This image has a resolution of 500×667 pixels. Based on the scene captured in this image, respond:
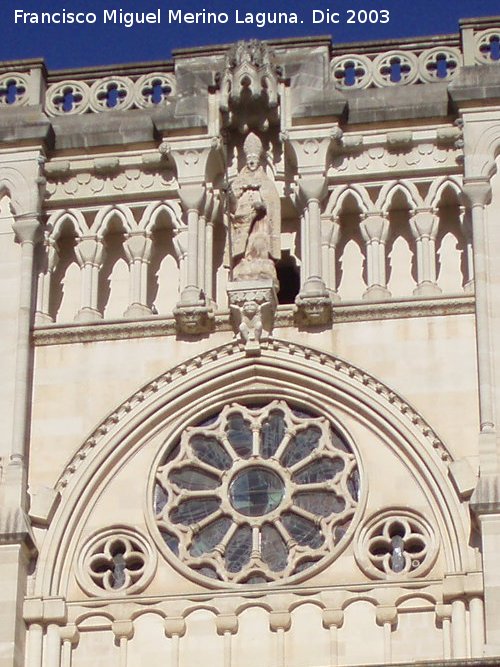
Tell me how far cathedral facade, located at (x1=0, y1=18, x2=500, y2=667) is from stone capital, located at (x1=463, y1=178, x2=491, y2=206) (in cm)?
2

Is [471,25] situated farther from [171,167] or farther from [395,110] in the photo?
[171,167]

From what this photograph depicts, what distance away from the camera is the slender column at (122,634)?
2128 centimetres

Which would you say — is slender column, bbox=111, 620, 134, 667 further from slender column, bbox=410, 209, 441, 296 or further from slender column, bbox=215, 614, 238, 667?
slender column, bbox=410, 209, 441, 296

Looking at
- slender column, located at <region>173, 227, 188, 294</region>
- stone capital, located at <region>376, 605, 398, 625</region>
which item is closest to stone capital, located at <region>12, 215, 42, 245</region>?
slender column, located at <region>173, 227, 188, 294</region>

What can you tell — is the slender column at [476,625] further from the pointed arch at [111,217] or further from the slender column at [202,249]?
the pointed arch at [111,217]

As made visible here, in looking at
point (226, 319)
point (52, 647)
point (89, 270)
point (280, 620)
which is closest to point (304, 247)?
point (226, 319)

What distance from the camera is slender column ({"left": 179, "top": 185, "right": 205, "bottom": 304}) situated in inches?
896

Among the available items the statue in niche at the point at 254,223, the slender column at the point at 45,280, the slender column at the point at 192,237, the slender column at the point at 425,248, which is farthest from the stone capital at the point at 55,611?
the slender column at the point at 425,248

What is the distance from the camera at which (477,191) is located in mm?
22719

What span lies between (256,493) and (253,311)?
66.6 inches

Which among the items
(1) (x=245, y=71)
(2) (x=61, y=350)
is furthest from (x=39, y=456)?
(1) (x=245, y=71)

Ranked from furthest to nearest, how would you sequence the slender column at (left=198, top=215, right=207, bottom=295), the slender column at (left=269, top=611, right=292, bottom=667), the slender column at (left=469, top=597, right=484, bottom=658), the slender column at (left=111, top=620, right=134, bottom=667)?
1. the slender column at (left=198, top=215, right=207, bottom=295)
2. the slender column at (left=111, top=620, right=134, bottom=667)
3. the slender column at (left=269, top=611, right=292, bottom=667)
4. the slender column at (left=469, top=597, right=484, bottom=658)

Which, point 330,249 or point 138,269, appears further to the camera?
point 138,269

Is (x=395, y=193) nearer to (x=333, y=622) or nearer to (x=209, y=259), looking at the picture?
(x=209, y=259)
